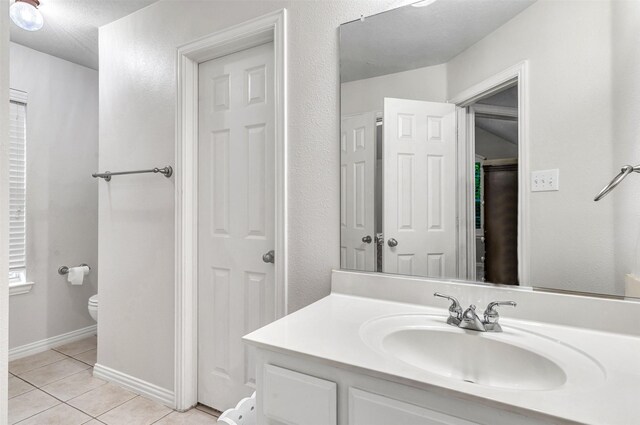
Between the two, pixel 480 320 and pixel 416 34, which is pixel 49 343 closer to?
pixel 480 320

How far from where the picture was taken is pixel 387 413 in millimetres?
736

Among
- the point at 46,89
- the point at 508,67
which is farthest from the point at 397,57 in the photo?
the point at 46,89

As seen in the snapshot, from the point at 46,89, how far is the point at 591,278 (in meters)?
3.70

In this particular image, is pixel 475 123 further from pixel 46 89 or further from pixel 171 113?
pixel 46 89

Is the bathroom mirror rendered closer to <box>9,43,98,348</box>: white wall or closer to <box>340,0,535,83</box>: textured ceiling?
<box>340,0,535,83</box>: textured ceiling

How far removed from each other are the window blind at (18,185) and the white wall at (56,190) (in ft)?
0.12

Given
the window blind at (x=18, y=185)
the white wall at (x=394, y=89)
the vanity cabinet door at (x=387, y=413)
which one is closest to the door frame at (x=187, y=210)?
the white wall at (x=394, y=89)

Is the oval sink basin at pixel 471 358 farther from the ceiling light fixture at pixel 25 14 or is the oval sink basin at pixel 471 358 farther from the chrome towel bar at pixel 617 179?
the ceiling light fixture at pixel 25 14

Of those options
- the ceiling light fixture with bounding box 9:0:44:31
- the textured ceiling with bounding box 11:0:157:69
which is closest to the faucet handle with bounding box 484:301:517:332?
the textured ceiling with bounding box 11:0:157:69

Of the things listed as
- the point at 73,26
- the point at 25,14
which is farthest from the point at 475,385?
the point at 73,26

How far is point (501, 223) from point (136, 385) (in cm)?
225

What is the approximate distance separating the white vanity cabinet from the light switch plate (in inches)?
28.4

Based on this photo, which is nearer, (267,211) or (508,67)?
(508,67)

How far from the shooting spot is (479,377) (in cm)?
97
